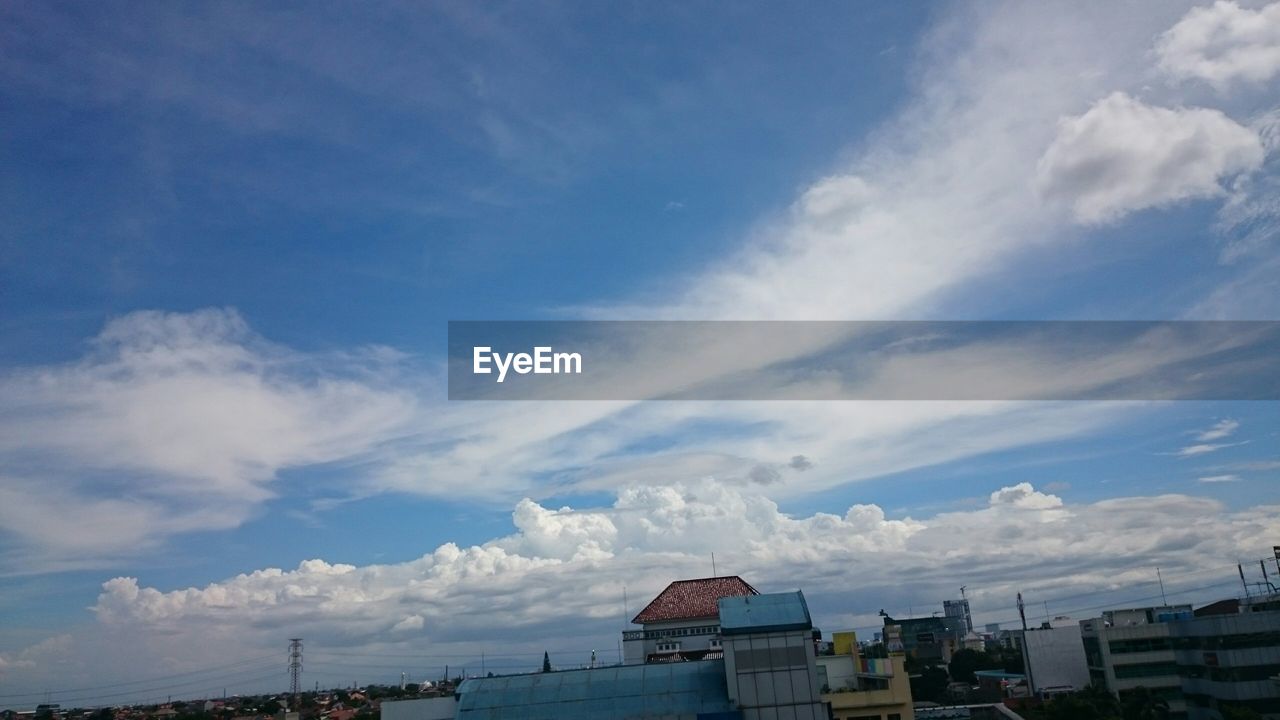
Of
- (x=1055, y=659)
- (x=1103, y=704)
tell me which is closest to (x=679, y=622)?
(x=1103, y=704)

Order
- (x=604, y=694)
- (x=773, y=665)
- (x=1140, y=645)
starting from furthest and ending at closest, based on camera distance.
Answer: (x=1140, y=645) < (x=604, y=694) < (x=773, y=665)

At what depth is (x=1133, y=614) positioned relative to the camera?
94.6 metres

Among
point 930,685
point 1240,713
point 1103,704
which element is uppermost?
point 1103,704

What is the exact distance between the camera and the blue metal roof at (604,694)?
5244cm

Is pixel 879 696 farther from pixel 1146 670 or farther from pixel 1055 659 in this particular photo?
pixel 1055 659

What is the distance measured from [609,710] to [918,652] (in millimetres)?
142188

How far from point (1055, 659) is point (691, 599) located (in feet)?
166

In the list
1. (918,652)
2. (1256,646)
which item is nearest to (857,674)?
(1256,646)

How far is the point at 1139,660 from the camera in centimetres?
8412

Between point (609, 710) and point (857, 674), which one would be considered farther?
point (857, 674)

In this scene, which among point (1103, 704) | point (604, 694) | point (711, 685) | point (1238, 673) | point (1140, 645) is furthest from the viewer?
point (1140, 645)

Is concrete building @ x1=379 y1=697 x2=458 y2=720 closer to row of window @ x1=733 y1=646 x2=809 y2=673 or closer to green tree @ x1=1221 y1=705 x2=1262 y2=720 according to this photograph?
row of window @ x1=733 y1=646 x2=809 y2=673

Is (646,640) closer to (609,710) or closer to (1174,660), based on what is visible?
(609,710)

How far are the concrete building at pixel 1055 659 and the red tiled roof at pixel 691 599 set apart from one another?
4418cm
